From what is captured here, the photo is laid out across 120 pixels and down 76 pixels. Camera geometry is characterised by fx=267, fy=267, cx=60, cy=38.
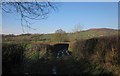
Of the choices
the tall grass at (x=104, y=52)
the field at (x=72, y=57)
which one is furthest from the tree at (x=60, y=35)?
the tall grass at (x=104, y=52)

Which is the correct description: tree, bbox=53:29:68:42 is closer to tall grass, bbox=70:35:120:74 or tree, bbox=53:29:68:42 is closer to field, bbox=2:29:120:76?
field, bbox=2:29:120:76

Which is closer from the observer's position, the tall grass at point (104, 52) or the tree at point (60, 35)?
the tall grass at point (104, 52)

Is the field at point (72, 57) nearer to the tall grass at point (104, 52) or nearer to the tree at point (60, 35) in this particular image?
the tall grass at point (104, 52)

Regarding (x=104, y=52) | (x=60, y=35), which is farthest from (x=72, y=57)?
(x=104, y=52)

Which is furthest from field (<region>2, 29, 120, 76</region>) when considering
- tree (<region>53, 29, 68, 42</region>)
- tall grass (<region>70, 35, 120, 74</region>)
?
tree (<region>53, 29, 68, 42</region>)

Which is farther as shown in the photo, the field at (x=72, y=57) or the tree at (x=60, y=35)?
the tree at (x=60, y=35)

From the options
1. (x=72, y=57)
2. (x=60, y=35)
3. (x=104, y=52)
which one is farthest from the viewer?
(x=72, y=57)

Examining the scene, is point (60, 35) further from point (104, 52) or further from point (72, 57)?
point (104, 52)

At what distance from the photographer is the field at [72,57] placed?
962 cm

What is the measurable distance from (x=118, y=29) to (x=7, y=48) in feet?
13.1

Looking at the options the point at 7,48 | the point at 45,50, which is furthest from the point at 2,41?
the point at 45,50

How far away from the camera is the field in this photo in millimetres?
9617

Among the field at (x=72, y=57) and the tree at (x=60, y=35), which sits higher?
the tree at (x=60, y=35)

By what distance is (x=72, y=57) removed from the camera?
13430 mm
